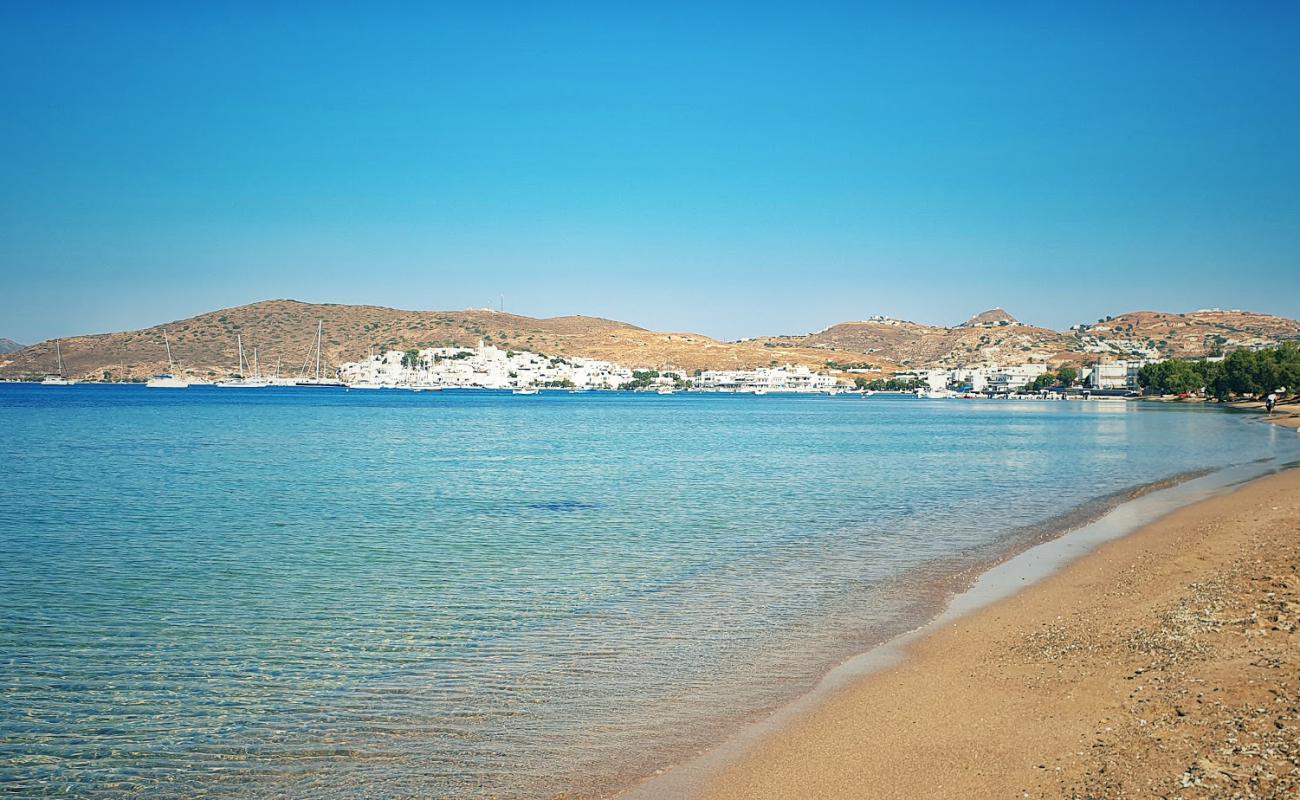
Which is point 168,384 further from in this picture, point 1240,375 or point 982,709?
point 982,709

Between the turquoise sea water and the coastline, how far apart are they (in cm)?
56

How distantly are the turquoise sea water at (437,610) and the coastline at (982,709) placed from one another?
1.84 feet

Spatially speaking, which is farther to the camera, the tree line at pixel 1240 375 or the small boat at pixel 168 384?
the small boat at pixel 168 384

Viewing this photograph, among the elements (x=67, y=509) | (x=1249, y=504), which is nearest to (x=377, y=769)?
(x=67, y=509)

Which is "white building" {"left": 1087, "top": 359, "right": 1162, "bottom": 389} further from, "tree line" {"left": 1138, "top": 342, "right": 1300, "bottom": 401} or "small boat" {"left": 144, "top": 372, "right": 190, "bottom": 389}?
"small boat" {"left": 144, "top": 372, "right": 190, "bottom": 389}

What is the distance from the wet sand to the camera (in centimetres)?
637

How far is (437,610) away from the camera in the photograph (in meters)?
12.6

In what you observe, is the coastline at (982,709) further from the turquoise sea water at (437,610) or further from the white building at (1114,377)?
the white building at (1114,377)

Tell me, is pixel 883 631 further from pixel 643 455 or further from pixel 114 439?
pixel 114 439

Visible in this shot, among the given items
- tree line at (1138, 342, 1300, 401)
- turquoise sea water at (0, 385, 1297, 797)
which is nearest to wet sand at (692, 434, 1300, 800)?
turquoise sea water at (0, 385, 1297, 797)

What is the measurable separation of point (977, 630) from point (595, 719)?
5.03 m

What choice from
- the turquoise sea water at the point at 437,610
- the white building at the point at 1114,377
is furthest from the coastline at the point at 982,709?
the white building at the point at 1114,377

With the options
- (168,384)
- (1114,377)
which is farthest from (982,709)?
(168,384)

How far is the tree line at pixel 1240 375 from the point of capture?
314 ft
